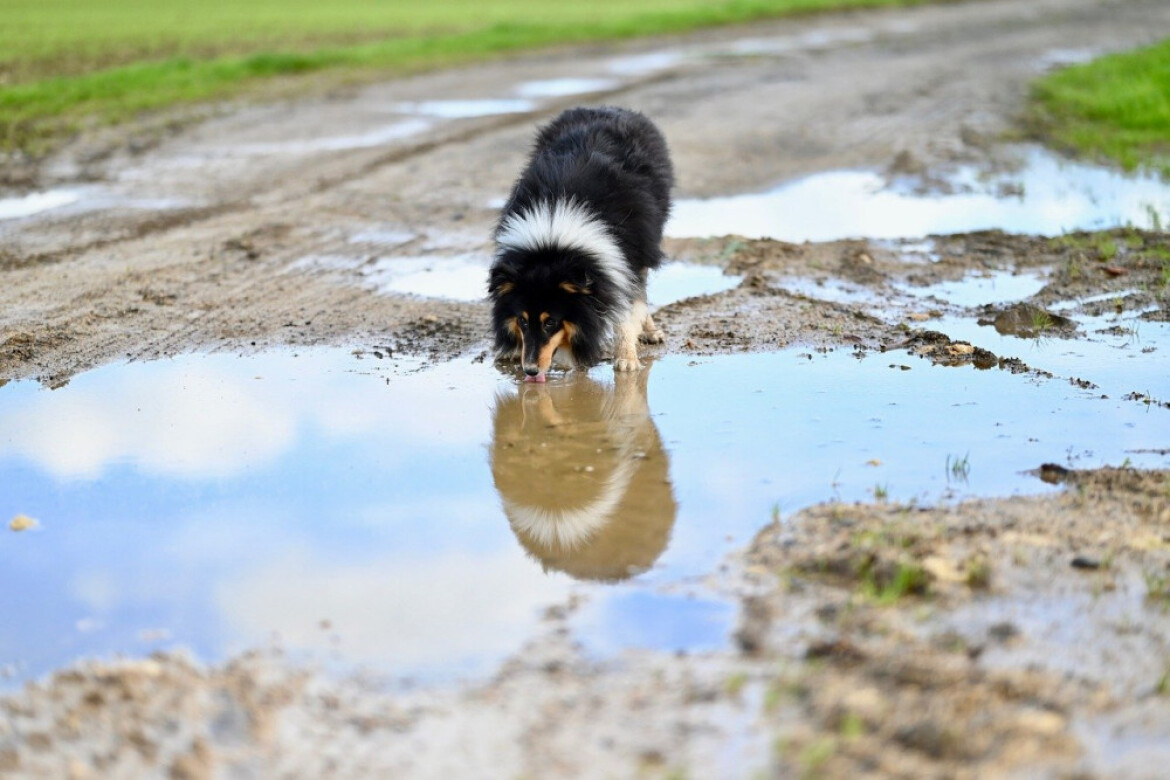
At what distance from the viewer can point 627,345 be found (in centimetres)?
655

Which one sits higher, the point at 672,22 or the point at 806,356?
the point at 672,22

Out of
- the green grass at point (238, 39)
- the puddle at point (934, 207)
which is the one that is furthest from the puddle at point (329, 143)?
the puddle at point (934, 207)

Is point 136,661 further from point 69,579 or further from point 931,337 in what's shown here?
point 931,337

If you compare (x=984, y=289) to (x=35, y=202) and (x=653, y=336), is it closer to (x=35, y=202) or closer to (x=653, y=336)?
(x=653, y=336)

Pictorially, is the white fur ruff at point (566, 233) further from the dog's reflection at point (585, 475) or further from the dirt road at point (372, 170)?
the dirt road at point (372, 170)

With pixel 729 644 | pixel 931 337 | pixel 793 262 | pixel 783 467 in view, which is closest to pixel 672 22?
pixel 793 262

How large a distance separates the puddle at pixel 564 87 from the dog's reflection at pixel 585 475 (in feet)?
30.8

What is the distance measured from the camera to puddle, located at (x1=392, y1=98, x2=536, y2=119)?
45.2ft

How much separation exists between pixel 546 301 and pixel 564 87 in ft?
33.0

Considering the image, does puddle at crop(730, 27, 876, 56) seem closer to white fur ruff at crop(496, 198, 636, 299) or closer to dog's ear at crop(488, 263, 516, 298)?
white fur ruff at crop(496, 198, 636, 299)

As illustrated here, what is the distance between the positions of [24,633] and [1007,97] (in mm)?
13611

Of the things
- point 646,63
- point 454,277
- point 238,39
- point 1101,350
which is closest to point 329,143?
point 454,277

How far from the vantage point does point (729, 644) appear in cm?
368

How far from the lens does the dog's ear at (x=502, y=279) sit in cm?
626
